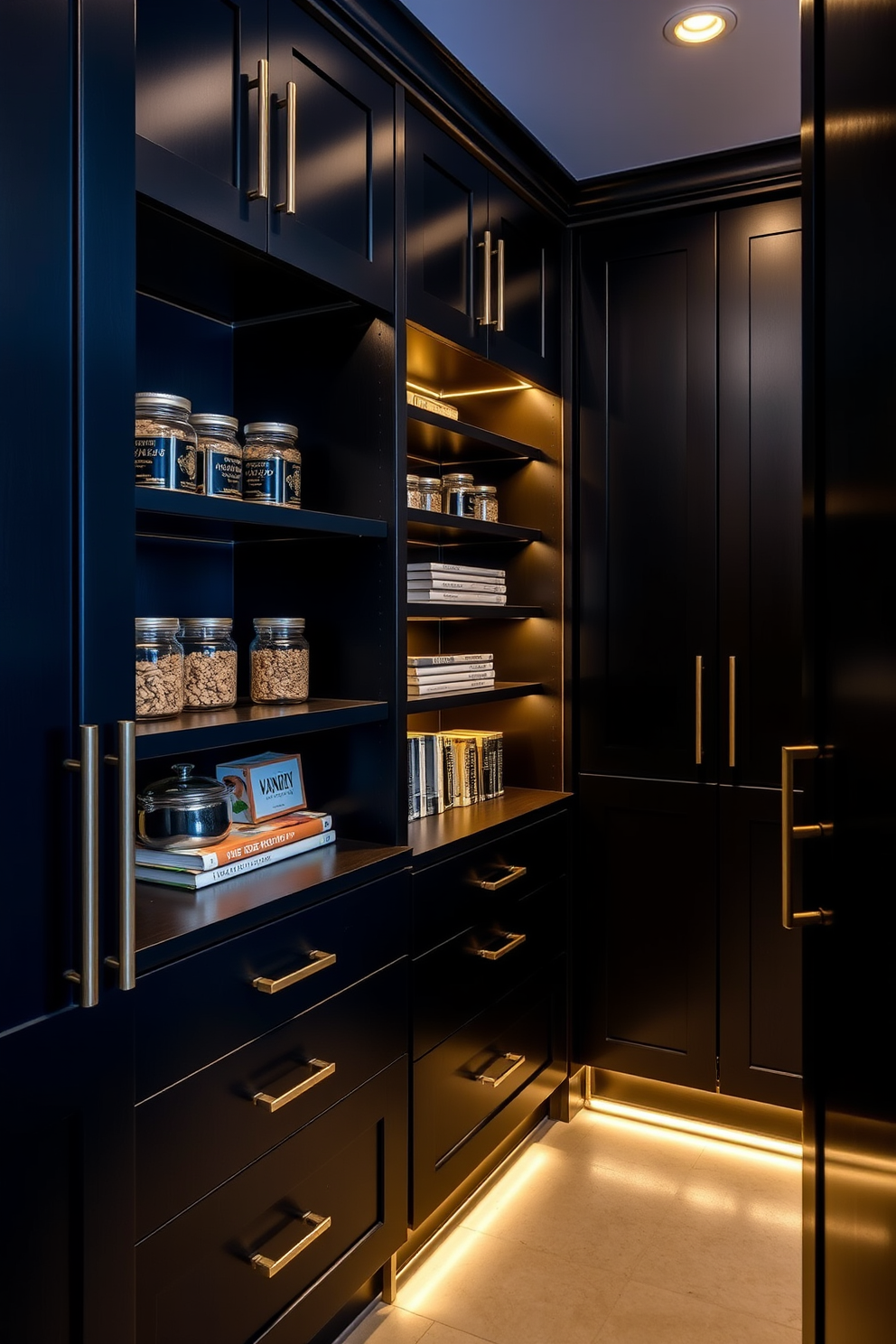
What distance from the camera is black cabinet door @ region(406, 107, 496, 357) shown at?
6.89 ft

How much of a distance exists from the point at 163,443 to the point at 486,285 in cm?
115

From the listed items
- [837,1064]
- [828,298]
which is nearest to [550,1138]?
[837,1064]

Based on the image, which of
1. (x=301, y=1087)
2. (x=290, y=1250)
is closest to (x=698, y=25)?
(x=301, y=1087)

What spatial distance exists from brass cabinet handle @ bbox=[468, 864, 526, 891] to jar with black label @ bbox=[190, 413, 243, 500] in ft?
3.45

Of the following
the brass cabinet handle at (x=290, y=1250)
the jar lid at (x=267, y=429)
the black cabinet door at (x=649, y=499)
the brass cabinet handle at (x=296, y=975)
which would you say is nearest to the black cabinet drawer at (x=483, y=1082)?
the brass cabinet handle at (x=290, y=1250)

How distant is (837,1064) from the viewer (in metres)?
1.21

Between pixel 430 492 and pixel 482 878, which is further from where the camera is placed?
pixel 430 492

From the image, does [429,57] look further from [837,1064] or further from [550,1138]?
[550,1138]

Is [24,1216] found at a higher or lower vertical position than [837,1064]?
lower

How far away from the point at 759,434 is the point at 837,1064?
6.01 feet

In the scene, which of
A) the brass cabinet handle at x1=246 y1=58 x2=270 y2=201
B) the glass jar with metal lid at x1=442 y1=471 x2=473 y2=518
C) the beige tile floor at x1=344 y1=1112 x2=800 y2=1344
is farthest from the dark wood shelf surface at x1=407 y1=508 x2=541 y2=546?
the beige tile floor at x1=344 y1=1112 x2=800 y2=1344

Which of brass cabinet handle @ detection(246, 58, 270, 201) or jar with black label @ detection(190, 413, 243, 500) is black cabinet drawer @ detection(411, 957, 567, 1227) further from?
brass cabinet handle @ detection(246, 58, 270, 201)

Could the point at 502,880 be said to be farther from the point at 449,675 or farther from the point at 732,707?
the point at 732,707

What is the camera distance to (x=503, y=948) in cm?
233
